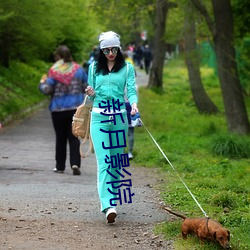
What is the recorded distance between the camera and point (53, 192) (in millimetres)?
9281

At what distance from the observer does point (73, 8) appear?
25656 millimetres

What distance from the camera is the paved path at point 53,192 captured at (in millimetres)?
7801

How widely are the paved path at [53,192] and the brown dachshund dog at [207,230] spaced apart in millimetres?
864

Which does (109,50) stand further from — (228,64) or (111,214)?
(228,64)

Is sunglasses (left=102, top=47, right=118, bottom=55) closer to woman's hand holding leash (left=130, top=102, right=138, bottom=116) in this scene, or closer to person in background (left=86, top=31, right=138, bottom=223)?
person in background (left=86, top=31, right=138, bottom=223)

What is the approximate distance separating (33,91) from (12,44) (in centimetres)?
400

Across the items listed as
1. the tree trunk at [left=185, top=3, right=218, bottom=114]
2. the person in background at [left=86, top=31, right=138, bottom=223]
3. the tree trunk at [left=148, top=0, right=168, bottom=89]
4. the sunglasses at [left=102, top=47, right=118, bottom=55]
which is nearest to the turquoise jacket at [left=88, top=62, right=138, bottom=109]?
the person in background at [left=86, top=31, right=138, bottom=223]

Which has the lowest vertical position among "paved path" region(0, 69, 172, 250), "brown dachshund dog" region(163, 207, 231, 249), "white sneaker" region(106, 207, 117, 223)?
"paved path" region(0, 69, 172, 250)

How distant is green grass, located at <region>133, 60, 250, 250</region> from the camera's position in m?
7.27

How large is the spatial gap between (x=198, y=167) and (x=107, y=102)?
4.61 meters

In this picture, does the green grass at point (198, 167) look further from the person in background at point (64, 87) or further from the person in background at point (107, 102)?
the person in background at point (64, 87)

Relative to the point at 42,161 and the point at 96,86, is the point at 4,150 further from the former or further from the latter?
the point at 96,86

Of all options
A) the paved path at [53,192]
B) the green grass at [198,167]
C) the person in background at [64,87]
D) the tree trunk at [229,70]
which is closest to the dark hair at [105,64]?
the paved path at [53,192]

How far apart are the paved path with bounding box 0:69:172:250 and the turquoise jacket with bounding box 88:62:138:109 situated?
1195 millimetres
